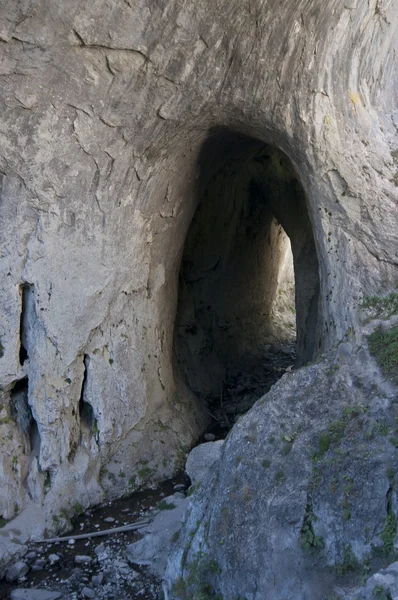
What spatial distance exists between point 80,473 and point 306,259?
5369 mm

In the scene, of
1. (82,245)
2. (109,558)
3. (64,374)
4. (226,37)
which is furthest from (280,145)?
(109,558)

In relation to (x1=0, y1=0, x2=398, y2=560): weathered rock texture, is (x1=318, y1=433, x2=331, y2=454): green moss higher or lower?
lower

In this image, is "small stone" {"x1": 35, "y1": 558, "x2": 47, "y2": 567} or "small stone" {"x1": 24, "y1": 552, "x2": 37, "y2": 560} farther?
"small stone" {"x1": 24, "y1": 552, "x2": 37, "y2": 560}

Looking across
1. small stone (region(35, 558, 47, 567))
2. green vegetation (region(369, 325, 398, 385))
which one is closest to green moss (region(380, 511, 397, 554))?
green vegetation (region(369, 325, 398, 385))

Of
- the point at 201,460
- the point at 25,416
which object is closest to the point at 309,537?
the point at 201,460

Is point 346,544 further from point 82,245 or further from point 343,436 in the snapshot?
point 82,245

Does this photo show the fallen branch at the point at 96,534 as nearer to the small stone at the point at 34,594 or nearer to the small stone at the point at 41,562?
the small stone at the point at 41,562

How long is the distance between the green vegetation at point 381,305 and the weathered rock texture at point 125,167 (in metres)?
0.16

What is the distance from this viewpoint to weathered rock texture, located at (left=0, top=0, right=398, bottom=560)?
302 inches

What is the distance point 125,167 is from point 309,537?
5.31m

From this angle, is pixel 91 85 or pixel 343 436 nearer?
pixel 343 436

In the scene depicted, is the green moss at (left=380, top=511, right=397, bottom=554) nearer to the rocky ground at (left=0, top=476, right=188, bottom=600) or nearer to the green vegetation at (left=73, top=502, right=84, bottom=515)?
the rocky ground at (left=0, top=476, right=188, bottom=600)

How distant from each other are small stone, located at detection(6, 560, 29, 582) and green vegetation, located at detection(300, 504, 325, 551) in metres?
3.78

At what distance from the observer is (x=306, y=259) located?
11.6 m
